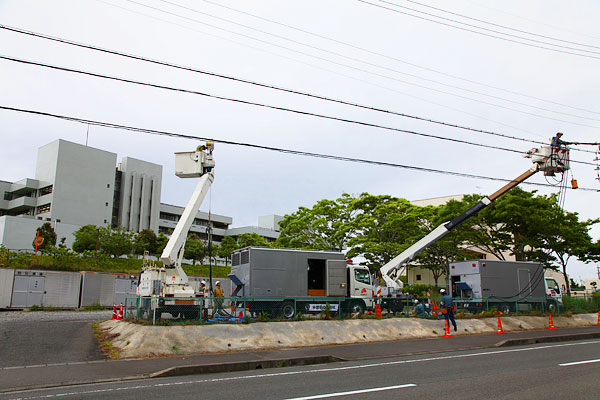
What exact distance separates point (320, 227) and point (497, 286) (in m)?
20.1

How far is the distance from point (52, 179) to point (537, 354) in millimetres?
65012

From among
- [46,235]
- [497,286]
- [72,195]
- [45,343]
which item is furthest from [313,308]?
[72,195]

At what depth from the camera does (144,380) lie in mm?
9664

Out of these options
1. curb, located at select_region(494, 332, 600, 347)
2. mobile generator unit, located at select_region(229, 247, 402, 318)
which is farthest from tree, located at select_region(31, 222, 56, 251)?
curb, located at select_region(494, 332, 600, 347)

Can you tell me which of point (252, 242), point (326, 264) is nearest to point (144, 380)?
point (326, 264)

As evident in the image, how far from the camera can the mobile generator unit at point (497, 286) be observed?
2448cm

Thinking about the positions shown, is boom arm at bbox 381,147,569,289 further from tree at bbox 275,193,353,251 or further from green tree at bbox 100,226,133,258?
green tree at bbox 100,226,133,258

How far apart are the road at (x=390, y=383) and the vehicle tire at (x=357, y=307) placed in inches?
374

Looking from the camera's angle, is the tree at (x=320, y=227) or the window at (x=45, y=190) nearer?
the tree at (x=320, y=227)

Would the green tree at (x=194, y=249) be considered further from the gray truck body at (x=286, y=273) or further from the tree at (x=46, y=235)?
the gray truck body at (x=286, y=273)

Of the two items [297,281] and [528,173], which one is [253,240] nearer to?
[297,281]

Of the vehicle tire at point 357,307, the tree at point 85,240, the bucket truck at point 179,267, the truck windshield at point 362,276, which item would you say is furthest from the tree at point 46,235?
the vehicle tire at point 357,307

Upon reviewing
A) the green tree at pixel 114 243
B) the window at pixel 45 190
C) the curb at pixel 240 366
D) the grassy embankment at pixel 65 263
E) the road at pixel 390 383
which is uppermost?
the window at pixel 45 190

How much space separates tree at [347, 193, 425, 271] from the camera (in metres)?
39.3
